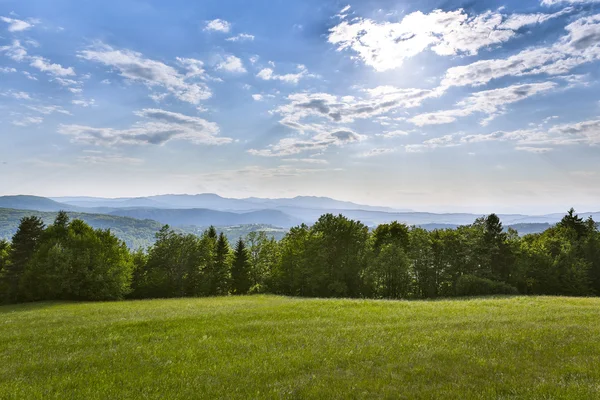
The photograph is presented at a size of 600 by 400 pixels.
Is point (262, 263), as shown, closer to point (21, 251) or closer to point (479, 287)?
point (21, 251)

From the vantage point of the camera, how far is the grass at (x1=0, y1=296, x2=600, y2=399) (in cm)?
986

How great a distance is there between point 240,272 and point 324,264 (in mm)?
20814

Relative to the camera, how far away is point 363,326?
19094 mm

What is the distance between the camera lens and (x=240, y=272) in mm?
71375

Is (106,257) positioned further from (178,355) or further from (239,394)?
(239,394)

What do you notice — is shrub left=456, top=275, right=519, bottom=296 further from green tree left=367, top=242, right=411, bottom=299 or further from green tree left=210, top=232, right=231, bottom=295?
green tree left=210, top=232, right=231, bottom=295

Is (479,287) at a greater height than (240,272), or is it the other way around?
(479,287)

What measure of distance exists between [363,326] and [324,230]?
45128 millimetres

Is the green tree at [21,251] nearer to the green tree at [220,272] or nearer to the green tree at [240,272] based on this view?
the green tree at [220,272]

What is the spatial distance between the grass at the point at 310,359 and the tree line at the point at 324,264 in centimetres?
3607

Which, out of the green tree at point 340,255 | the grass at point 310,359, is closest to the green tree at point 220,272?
the green tree at point 340,255

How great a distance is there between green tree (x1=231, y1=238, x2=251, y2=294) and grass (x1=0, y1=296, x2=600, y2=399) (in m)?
50.5

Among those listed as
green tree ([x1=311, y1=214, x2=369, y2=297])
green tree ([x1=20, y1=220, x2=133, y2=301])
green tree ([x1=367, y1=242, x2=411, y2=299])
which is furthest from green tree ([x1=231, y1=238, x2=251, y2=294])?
green tree ([x1=367, y1=242, x2=411, y2=299])

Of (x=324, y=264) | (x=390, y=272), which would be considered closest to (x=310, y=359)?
(x=324, y=264)
